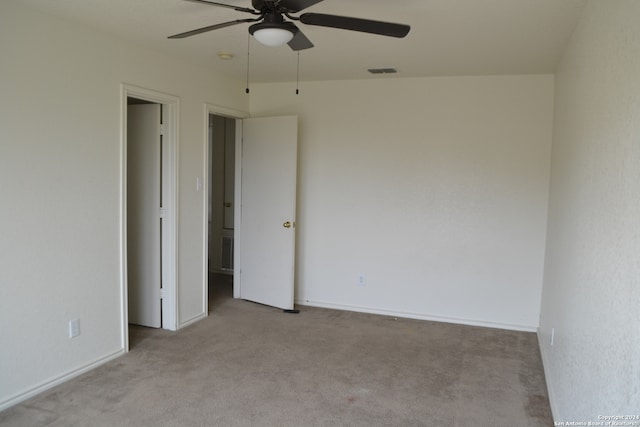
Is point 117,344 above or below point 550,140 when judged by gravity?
below

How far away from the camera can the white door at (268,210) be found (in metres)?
4.99

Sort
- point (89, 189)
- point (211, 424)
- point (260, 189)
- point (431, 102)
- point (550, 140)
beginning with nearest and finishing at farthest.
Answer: point (211, 424) < point (89, 189) < point (550, 140) < point (431, 102) < point (260, 189)

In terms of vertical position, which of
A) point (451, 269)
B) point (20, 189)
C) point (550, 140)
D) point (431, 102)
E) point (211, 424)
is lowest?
point (211, 424)

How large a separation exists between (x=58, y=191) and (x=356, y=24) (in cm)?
223

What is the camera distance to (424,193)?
479 centimetres

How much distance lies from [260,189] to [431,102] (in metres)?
2.01

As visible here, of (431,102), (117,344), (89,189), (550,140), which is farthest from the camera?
(431,102)

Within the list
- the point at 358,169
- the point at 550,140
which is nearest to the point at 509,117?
the point at 550,140

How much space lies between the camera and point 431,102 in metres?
4.72

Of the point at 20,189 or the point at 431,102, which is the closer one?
the point at 20,189

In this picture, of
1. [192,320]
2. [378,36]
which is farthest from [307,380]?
[378,36]

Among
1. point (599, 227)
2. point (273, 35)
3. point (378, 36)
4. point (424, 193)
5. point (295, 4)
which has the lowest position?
point (599, 227)

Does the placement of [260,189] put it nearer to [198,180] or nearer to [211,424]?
[198,180]

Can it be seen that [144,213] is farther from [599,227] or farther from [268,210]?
[599,227]
